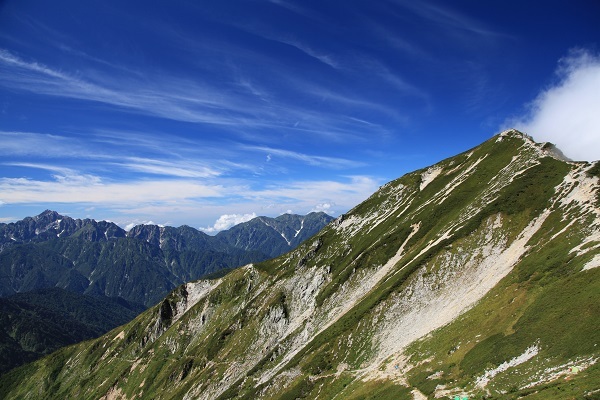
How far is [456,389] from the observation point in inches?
1724

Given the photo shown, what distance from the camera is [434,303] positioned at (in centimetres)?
8075

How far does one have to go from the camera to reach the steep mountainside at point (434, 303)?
148ft

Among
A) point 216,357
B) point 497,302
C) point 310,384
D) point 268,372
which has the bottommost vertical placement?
point 216,357

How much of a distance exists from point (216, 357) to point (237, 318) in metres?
19.1

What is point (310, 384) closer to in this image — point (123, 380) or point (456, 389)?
point (456, 389)

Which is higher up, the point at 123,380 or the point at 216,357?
the point at 216,357

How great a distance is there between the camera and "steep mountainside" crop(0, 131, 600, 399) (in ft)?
148

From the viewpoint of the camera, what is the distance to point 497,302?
60.9m

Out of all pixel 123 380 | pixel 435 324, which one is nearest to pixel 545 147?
pixel 435 324

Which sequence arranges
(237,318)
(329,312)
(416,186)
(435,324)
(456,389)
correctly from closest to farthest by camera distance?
(456,389) < (435,324) < (329,312) < (237,318) < (416,186)

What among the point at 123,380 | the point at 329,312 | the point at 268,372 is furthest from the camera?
the point at 123,380

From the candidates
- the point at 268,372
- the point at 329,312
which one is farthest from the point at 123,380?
the point at 329,312

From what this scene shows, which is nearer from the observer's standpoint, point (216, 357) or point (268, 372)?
point (268, 372)

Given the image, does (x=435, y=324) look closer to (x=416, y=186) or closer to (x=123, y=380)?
(x=416, y=186)
